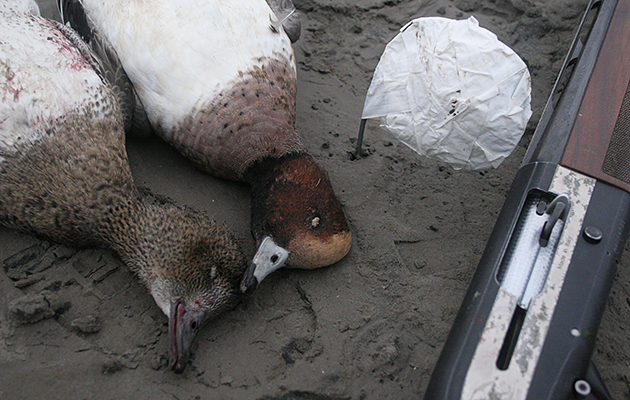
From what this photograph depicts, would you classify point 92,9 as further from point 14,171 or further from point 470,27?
point 470,27

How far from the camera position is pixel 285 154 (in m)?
2.39

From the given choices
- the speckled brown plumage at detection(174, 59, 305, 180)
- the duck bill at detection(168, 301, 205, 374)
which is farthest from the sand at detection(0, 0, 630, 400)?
the speckled brown plumage at detection(174, 59, 305, 180)

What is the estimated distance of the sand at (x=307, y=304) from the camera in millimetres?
1896

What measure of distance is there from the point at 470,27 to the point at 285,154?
1.05 m

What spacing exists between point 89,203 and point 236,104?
33.5 inches

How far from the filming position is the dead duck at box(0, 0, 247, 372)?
79.4 inches

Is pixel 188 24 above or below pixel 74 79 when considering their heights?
above

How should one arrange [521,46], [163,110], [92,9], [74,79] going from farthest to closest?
[521,46], [92,9], [163,110], [74,79]

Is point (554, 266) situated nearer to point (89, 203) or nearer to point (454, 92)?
point (454, 92)

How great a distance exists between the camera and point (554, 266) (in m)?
1.73

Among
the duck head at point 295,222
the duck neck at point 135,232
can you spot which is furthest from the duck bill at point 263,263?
the duck neck at point 135,232

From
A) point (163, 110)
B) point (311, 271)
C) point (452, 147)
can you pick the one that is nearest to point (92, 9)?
point (163, 110)

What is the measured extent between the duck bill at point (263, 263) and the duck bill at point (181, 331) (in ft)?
0.76

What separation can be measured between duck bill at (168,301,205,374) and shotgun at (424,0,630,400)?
943mm
